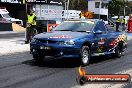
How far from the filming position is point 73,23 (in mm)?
14219

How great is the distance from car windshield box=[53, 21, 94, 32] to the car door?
9.6 inches

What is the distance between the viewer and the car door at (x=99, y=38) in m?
13.8

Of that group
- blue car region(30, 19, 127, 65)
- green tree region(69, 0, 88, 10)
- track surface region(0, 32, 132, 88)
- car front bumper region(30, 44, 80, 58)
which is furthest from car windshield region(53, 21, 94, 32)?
green tree region(69, 0, 88, 10)

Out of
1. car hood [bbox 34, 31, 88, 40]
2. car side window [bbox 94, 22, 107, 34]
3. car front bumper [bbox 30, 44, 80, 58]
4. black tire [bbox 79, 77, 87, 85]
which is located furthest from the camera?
car side window [bbox 94, 22, 107, 34]

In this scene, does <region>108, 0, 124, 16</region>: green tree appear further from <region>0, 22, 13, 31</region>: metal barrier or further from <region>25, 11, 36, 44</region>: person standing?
<region>25, 11, 36, 44</region>: person standing

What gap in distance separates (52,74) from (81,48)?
2.06 metres

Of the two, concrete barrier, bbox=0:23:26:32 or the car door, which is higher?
the car door

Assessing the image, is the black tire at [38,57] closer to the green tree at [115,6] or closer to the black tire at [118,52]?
the black tire at [118,52]

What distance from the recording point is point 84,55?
42.7 feet

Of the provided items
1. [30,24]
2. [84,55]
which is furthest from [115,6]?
[84,55]

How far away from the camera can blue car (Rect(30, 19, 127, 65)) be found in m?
12.4

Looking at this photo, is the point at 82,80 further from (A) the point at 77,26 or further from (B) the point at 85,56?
(A) the point at 77,26

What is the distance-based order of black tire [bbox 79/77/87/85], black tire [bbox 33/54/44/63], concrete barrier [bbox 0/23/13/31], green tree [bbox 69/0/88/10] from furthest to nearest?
1. green tree [bbox 69/0/88/10]
2. concrete barrier [bbox 0/23/13/31]
3. black tire [bbox 33/54/44/63]
4. black tire [bbox 79/77/87/85]

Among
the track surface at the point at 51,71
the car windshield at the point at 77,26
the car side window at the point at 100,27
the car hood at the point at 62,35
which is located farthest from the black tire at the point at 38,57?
the car side window at the point at 100,27
